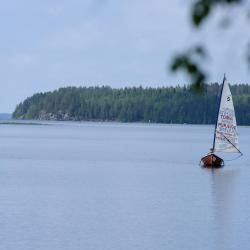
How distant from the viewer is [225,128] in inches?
2429

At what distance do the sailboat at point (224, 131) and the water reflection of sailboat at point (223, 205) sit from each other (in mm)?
1348

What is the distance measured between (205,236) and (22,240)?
20.8 ft

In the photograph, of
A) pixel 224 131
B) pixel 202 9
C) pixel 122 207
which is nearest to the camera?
pixel 202 9

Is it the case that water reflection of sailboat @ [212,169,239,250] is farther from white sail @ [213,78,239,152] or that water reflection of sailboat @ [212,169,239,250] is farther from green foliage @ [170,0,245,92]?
green foliage @ [170,0,245,92]

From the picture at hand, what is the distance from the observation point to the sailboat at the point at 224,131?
201 feet

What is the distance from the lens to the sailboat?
201 feet

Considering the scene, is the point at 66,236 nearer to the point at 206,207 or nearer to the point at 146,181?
the point at 206,207

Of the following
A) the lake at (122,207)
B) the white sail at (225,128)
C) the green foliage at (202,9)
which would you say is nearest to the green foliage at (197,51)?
the green foliage at (202,9)

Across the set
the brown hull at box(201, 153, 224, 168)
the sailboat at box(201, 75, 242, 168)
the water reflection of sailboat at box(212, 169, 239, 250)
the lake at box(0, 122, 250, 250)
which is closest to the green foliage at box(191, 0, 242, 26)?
the lake at box(0, 122, 250, 250)

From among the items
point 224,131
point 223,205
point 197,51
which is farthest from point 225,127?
point 197,51

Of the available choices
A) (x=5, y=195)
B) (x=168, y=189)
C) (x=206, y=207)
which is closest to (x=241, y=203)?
(x=206, y=207)

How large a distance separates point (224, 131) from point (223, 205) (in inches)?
925

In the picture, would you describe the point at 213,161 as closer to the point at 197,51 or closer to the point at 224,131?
the point at 224,131

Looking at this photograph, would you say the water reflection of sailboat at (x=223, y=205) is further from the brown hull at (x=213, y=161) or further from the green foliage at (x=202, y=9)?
the green foliage at (x=202, y=9)
